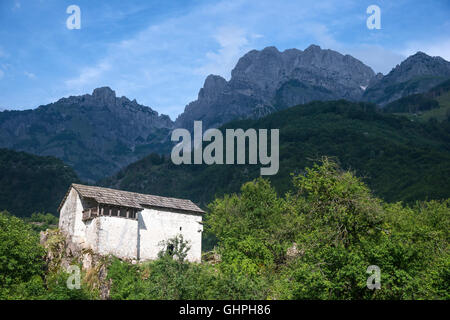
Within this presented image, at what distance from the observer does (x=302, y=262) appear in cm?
3778

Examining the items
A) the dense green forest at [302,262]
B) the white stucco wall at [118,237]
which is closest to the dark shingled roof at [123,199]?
the white stucco wall at [118,237]

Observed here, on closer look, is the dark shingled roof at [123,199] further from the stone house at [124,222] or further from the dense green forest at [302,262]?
the dense green forest at [302,262]

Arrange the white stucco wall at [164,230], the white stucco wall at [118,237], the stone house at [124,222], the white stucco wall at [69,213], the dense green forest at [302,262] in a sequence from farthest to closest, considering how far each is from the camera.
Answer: the white stucco wall at [164,230]
the white stucco wall at [69,213]
the stone house at [124,222]
the white stucco wall at [118,237]
the dense green forest at [302,262]

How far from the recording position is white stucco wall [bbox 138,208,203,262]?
53.5 meters

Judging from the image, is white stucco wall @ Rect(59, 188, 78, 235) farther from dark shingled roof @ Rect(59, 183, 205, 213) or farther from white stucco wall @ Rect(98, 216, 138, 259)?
white stucco wall @ Rect(98, 216, 138, 259)

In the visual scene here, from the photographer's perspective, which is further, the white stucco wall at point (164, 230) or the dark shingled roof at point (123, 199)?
the white stucco wall at point (164, 230)

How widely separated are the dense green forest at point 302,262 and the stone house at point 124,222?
1.75 metres

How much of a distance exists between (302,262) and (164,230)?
72.8 feet

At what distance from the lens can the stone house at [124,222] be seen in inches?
1955

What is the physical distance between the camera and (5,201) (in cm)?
19075

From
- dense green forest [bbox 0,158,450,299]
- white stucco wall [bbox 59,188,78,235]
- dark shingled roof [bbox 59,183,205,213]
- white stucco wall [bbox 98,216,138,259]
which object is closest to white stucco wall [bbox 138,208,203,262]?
dark shingled roof [bbox 59,183,205,213]

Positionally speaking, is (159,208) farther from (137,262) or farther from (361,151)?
(361,151)
